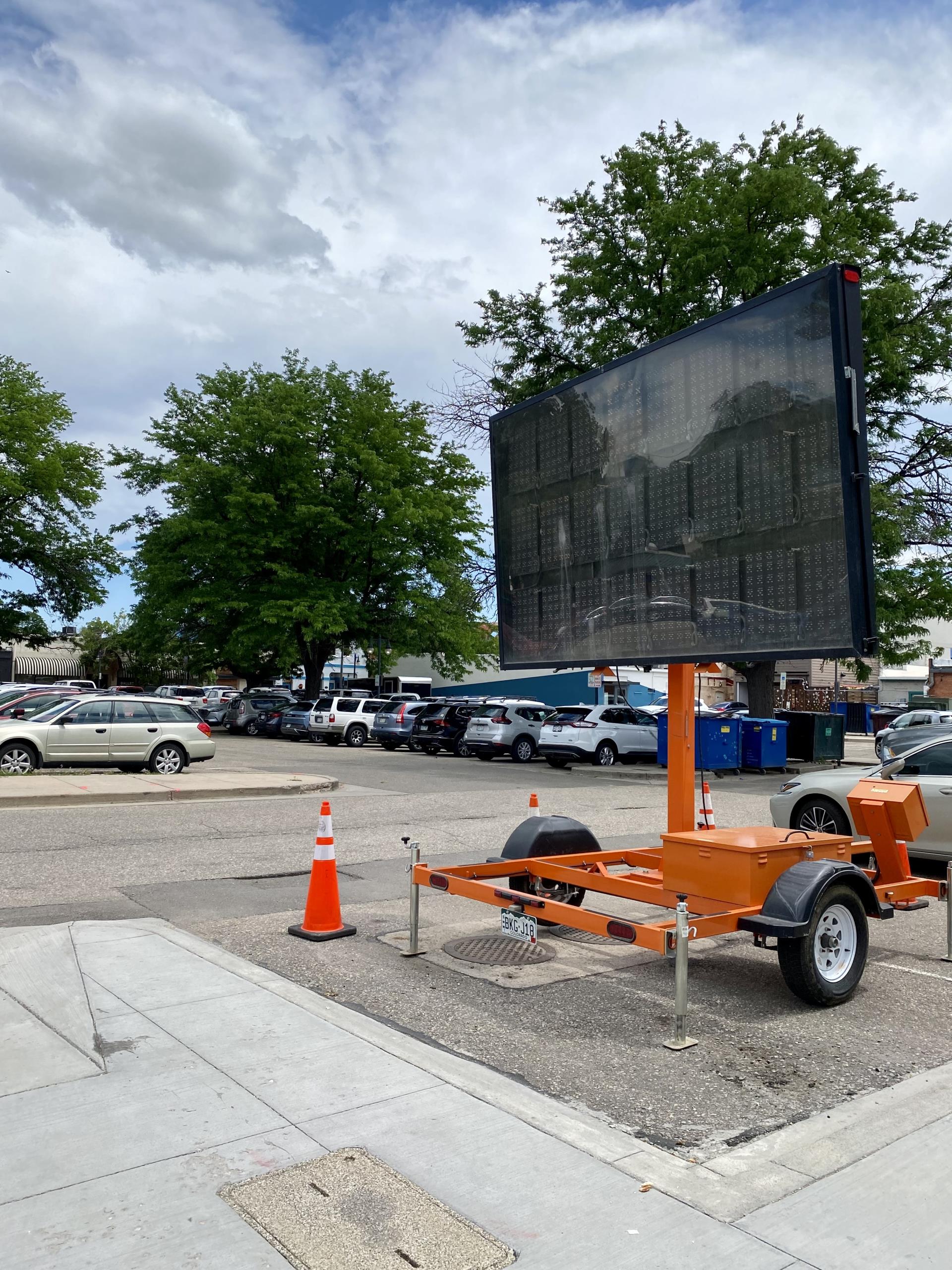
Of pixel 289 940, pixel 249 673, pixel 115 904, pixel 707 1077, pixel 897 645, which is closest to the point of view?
pixel 707 1077

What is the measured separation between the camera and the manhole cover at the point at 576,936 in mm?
7711

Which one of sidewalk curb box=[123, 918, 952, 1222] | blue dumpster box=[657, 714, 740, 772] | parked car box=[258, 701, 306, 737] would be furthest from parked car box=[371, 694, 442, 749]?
sidewalk curb box=[123, 918, 952, 1222]

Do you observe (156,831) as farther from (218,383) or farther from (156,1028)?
(218,383)

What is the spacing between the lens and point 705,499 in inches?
284

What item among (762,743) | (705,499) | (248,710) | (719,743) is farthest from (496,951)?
(248,710)

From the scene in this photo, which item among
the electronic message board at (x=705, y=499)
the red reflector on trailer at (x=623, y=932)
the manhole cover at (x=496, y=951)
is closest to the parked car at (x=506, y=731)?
the electronic message board at (x=705, y=499)

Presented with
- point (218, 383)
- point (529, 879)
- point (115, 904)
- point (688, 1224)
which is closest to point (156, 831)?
point (115, 904)

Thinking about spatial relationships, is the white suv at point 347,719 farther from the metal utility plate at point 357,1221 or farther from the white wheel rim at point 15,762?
the metal utility plate at point 357,1221

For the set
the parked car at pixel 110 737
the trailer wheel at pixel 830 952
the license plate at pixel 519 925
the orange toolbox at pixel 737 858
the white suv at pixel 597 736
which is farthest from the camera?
the white suv at pixel 597 736

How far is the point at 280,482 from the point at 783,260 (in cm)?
2276

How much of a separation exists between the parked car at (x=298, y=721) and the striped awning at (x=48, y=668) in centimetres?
4537

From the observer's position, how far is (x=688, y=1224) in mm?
3377

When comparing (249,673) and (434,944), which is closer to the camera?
(434,944)

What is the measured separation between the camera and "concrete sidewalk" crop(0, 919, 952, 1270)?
10.6ft
